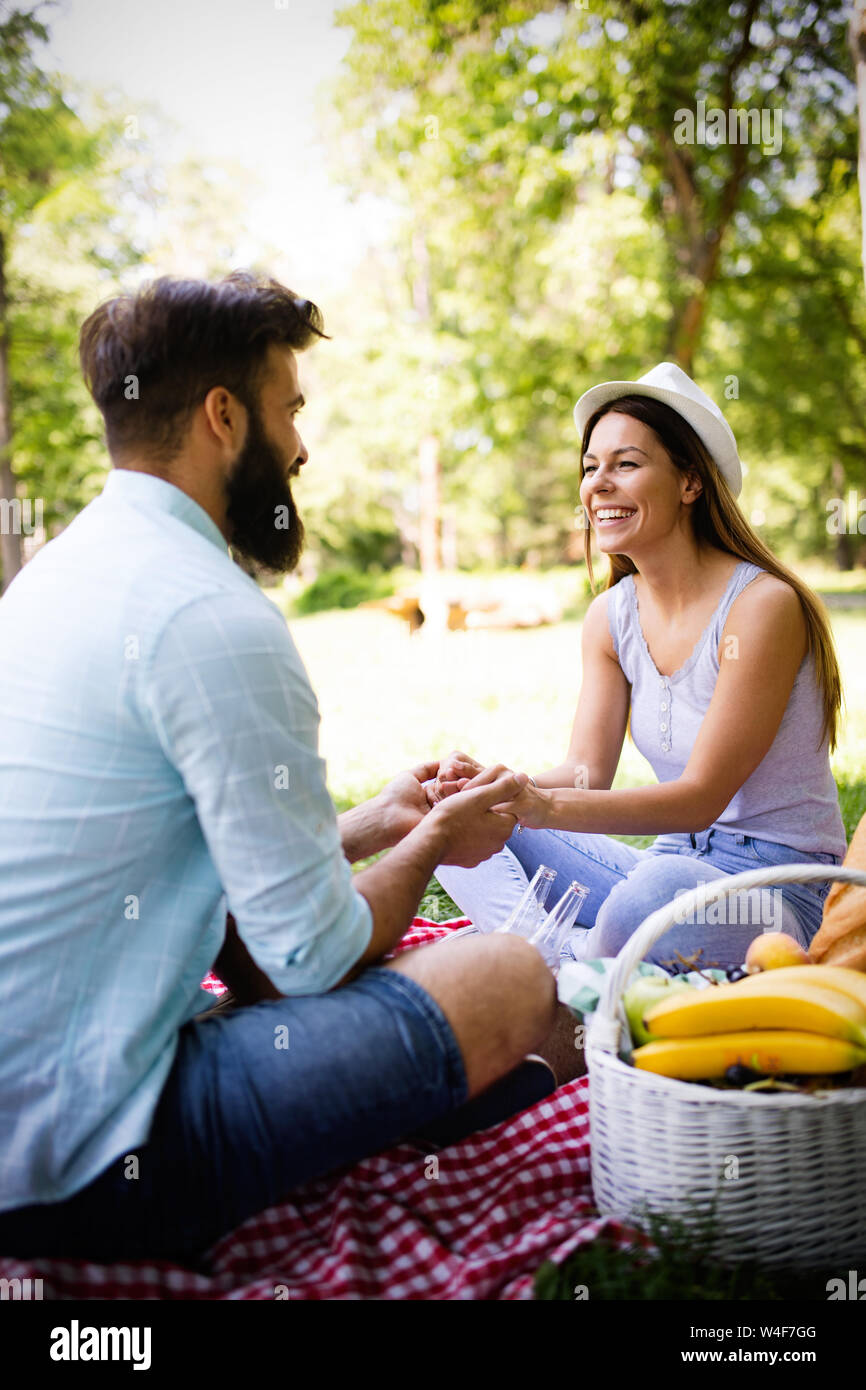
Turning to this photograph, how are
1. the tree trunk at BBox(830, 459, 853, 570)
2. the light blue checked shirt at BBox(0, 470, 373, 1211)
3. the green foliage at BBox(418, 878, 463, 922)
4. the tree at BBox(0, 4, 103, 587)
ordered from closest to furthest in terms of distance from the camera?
1. the light blue checked shirt at BBox(0, 470, 373, 1211)
2. the green foliage at BBox(418, 878, 463, 922)
3. the tree at BBox(0, 4, 103, 587)
4. the tree trunk at BBox(830, 459, 853, 570)

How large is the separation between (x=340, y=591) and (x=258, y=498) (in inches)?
812

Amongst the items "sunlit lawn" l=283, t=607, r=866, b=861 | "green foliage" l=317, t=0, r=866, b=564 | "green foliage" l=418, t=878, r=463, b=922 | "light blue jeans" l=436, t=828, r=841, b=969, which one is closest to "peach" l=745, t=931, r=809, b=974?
"light blue jeans" l=436, t=828, r=841, b=969

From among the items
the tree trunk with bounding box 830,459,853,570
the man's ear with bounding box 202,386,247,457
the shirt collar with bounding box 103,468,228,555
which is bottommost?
the shirt collar with bounding box 103,468,228,555

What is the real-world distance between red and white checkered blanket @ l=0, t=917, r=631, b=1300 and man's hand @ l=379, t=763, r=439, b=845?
746mm

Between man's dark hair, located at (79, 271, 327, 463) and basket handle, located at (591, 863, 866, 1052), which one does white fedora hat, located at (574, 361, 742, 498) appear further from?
basket handle, located at (591, 863, 866, 1052)

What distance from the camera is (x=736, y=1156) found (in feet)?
6.15

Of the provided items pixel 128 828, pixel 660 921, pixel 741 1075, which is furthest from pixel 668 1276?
pixel 128 828

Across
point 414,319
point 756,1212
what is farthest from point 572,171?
point 756,1212

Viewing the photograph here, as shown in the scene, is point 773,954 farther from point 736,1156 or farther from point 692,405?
point 692,405

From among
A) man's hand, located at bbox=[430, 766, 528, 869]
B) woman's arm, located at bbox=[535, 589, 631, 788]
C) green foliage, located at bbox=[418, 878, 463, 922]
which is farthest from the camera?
green foliage, located at bbox=[418, 878, 463, 922]

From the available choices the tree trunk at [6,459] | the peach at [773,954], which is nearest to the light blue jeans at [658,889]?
the peach at [773,954]

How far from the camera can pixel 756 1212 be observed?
191cm

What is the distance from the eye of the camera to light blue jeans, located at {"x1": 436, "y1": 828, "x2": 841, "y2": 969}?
106 inches
